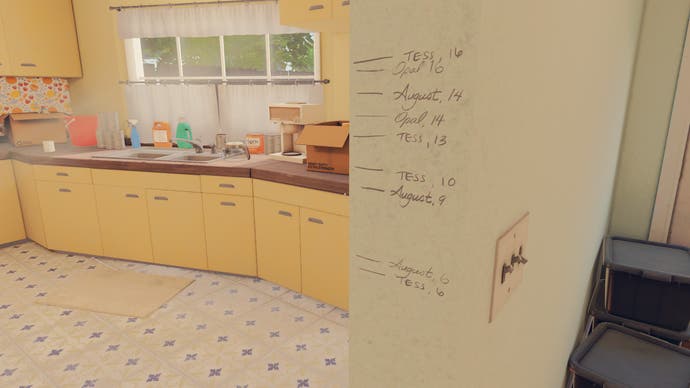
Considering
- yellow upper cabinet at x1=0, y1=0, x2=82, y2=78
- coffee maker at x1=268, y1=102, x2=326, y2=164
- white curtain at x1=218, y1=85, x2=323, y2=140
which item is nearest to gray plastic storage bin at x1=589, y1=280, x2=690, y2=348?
coffee maker at x1=268, y1=102, x2=326, y2=164

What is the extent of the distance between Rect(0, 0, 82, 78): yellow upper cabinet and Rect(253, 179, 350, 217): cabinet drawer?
2610mm

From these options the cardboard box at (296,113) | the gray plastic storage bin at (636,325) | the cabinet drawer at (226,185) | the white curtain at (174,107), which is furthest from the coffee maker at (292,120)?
the gray plastic storage bin at (636,325)

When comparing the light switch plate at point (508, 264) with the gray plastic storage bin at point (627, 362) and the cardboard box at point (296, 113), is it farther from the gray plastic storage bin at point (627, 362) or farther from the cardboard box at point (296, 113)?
the cardboard box at point (296, 113)

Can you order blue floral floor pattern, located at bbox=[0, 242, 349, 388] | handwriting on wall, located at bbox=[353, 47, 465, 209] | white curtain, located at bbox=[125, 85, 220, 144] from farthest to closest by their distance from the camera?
white curtain, located at bbox=[125, 85, 220, 144]
blue floral floor pattern, located at bbox=[0, 242, 349, 388]
handwriting on wall, located at bbox=[353, 47, 465, 209]

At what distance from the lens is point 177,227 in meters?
3.11

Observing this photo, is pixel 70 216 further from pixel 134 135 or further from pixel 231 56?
pixel 231 56

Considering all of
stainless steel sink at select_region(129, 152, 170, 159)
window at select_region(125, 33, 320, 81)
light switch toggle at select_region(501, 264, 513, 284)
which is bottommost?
stainless steel sink at select_region(129, 152, 170, 159)

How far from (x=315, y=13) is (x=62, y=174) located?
96.9 inches

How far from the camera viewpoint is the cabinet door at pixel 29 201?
3.44m

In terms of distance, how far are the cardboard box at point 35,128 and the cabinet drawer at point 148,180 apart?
1.13m

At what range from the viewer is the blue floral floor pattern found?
204 centimetres

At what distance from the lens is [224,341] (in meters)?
2.34

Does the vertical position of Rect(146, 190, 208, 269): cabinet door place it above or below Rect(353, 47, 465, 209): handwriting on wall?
below

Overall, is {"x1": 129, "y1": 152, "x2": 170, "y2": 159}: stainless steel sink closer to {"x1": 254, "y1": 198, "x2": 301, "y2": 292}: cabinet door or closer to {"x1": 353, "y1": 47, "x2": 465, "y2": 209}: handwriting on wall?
{"x1": 254, "y1": 198, "x2": 301, "y2": 292}: cabinet door
